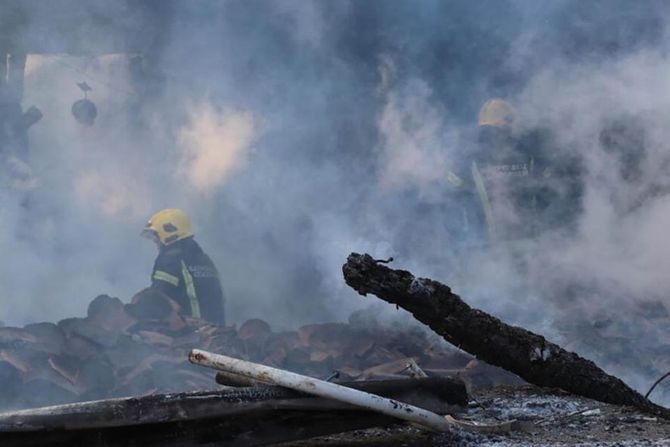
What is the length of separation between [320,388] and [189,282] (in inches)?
289

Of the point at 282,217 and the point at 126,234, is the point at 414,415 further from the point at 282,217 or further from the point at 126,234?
the point at 126,234

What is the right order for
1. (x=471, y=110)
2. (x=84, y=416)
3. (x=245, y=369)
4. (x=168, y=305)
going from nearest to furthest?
(x=84, y=416), (x=245, y=369), (x=168, y=305), (x=471, y=110)

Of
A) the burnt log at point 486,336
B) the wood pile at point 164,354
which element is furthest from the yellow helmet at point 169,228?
the burnt log at point 486,336

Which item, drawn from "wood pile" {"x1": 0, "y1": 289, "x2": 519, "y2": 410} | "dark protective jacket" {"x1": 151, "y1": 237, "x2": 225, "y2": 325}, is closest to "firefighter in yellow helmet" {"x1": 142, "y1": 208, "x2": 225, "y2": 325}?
"dark protective jacket" {"x1": 151, "y1": 237, "x2": 225, "y2": 325}

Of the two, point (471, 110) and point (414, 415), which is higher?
point (471, 110)

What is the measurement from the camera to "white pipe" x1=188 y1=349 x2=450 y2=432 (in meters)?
2.20

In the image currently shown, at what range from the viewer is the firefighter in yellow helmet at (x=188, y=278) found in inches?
364

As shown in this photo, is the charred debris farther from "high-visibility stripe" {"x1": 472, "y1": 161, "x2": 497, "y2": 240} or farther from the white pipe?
"high-visibility stripe" {"x1": 472, "y1": 161, "x2": 497, "y2": 240}

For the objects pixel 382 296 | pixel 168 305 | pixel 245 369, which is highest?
pixel 168 305

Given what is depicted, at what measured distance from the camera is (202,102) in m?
13.0

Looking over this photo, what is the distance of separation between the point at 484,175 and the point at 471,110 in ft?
3.92

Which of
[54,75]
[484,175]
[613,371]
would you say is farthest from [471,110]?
[54,75]

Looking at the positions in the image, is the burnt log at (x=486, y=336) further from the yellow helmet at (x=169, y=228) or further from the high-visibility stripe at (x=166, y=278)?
the yellow helmet at (x=169, y=228)

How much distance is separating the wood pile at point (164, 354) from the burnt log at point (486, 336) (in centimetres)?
371
